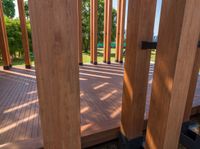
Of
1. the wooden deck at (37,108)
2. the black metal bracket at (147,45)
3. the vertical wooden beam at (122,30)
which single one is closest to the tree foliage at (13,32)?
the vertical wooden beam at (122,30)

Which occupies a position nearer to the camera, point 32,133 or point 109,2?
point 32,133

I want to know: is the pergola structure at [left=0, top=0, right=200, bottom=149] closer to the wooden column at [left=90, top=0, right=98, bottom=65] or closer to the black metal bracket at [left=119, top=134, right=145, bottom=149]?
the black metal bracket at [left=119, top=134, right=145, bottom=149]

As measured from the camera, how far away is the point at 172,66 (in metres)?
1.06

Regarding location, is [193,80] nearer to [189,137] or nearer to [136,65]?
[189,137]

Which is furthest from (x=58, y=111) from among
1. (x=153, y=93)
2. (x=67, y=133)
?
(x=153, y=93)

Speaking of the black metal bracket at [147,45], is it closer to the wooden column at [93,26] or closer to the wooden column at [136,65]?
the wooden column at [136,65]

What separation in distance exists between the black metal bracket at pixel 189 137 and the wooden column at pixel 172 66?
736mm

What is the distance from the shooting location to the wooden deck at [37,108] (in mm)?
1740

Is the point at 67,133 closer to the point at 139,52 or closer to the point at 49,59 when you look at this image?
the point at 49,59

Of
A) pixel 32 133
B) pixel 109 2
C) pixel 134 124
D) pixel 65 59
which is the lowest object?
pixel 32 133

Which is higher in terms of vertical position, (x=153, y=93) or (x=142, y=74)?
(x=142, y=74)

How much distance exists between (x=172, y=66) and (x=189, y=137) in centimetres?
147

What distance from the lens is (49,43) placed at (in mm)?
824

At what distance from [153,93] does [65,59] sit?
81 centimetres
